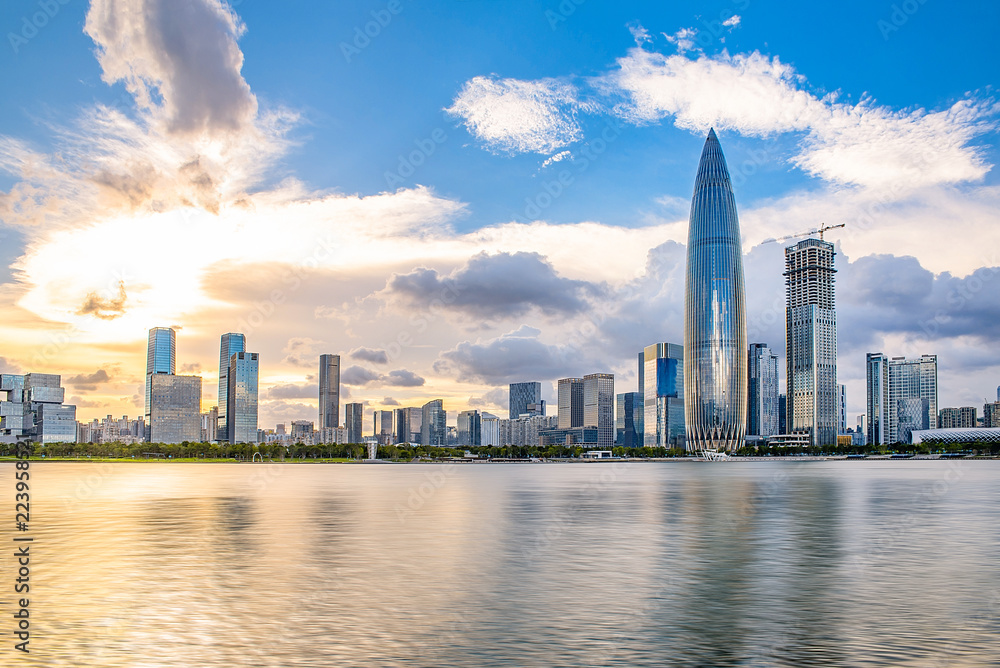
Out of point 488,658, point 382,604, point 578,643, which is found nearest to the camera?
point 488,658

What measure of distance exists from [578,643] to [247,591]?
61.8 feet

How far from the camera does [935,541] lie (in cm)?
6147

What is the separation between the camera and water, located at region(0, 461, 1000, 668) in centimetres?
2950

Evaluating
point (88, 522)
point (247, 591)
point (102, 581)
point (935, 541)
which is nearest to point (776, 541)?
point (935, 541)

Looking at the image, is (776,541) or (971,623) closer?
(971,623)

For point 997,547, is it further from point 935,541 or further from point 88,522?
point 88,522

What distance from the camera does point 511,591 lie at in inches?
1613

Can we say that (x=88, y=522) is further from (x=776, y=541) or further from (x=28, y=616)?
(x=776, y=541)

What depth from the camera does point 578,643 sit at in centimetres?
3042

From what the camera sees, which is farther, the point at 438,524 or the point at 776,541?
Result: the point at 438,524

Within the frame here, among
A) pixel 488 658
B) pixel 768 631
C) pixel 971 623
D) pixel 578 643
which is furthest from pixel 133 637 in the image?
pixel 971 623

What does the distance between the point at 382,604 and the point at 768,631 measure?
17.1 metres

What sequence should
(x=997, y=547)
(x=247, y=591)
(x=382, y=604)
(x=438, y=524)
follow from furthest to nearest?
(x=438, y=524) < (x=997, y=547) < (x=247, y=591) < (x=382, y=604)

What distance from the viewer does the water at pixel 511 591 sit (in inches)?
1161
